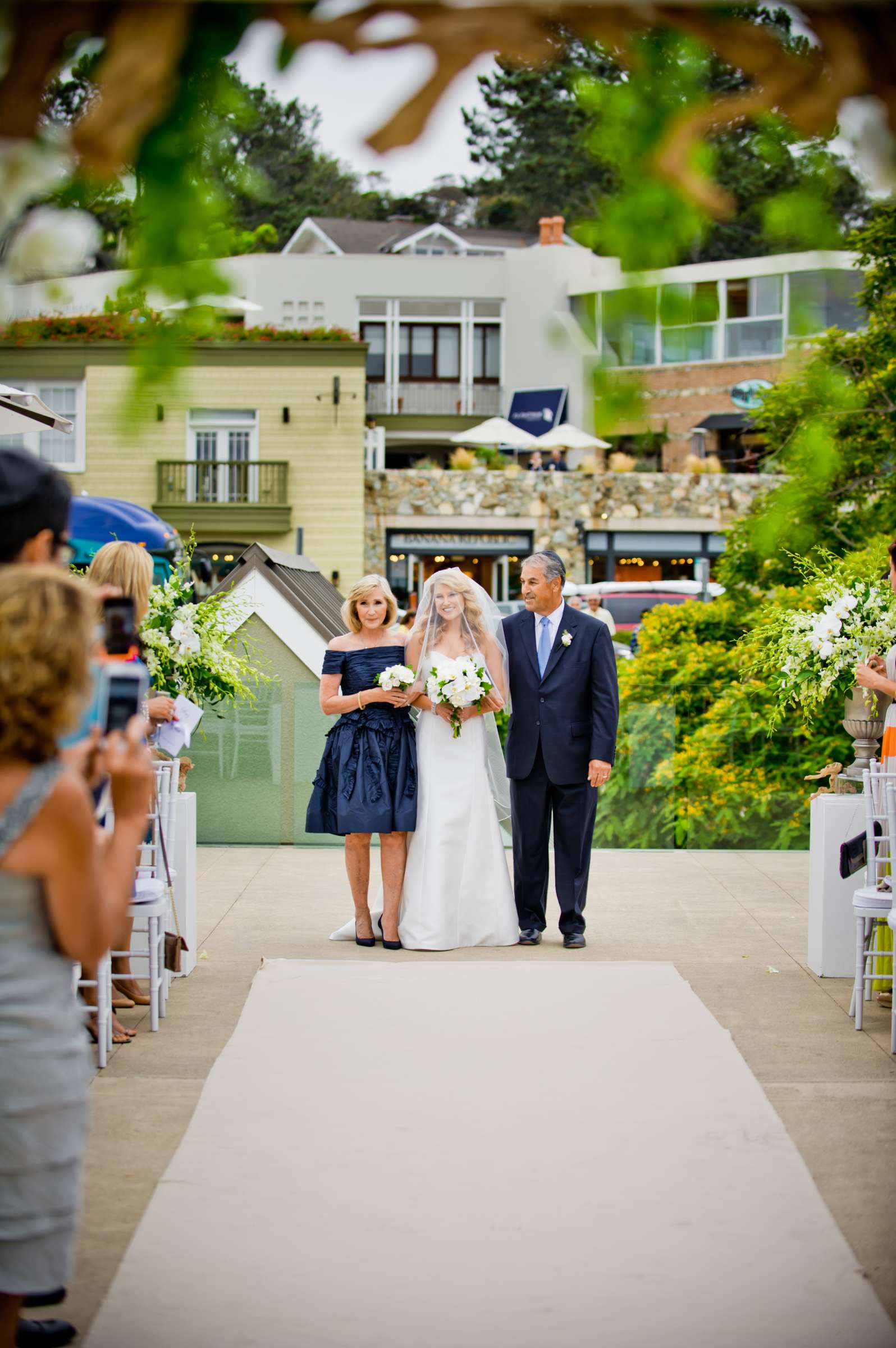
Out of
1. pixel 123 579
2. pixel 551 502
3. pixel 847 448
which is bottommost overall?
pixel 123 579

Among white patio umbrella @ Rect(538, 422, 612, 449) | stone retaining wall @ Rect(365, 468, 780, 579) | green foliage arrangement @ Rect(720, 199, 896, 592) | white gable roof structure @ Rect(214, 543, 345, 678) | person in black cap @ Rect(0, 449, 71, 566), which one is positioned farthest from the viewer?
stone retaining wall @ Rect(365, 468, 780, 579)

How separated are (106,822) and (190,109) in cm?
328

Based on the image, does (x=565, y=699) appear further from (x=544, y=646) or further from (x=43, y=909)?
(x=43, y=909)

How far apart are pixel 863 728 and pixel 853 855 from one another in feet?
3.81

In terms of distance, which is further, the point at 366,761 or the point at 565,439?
the point at 565,439

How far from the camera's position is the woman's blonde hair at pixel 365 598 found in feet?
24.0

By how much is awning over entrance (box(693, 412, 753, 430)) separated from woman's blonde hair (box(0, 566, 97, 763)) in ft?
115

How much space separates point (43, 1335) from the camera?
3.08m

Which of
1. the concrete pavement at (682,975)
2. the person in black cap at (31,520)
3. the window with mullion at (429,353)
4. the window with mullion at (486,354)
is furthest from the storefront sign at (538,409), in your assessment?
the person in black cap at (31,520)

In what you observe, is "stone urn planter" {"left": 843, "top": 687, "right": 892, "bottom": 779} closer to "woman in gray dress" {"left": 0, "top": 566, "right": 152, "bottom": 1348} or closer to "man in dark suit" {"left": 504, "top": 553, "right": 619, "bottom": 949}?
"man in dark suit" {"left": 504, "top": 553, "right": 619, "bottom": 949}

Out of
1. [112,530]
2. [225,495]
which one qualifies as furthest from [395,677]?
[225,495]

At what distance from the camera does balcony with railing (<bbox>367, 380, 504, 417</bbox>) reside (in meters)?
37.7

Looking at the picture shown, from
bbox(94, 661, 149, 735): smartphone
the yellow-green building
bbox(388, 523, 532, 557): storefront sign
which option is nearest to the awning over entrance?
bbox(388, 523, 532, 557): storefront sign

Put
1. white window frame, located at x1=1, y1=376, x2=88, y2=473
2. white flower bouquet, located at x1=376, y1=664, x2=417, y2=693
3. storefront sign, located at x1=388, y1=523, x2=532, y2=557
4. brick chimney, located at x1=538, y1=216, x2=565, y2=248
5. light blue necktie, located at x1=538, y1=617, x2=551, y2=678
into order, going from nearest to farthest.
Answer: white flower bouquet, located at x1=376, y1=664, x2=417, y2=693 → light blue necktie, located at x1=538, y1=617, x2=551, y2=678 → white window frame, located at x1=1, y1=376, x2=88, y2=473 → storefront sign, located at x1=388, y1=523, x2=532, y2=557 → brick chimney, located at x1=538, y1=216, x2=565, y2=248
